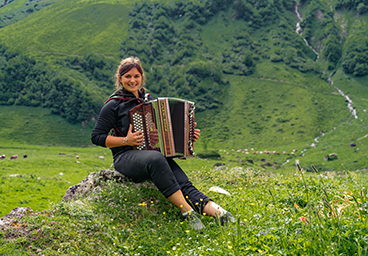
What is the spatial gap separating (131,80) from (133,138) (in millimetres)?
1338

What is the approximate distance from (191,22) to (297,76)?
63.2 metres

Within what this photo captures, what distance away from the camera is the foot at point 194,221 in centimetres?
430

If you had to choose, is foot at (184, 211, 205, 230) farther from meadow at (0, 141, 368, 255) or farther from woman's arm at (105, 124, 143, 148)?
woman's arm at (105, 124, 143, 148)

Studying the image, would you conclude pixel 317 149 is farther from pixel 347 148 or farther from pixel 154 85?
pixel 154 85

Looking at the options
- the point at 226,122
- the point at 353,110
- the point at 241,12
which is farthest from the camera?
the point at 241,12

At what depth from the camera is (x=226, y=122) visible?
95.6m

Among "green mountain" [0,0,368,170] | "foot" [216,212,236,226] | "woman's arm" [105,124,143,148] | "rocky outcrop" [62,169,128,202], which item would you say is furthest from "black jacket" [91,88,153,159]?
"green mountain" [0,0,368,170]

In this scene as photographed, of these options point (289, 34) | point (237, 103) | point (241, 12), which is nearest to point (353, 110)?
point (237, 103)

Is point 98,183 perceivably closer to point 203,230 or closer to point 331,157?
point 203,230

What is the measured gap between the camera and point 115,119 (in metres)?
5.34

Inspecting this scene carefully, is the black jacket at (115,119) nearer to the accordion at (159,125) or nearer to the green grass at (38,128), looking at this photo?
the accordion at (159,125)

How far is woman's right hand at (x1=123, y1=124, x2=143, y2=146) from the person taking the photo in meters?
4.88

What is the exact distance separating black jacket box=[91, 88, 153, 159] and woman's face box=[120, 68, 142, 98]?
154 millimetres

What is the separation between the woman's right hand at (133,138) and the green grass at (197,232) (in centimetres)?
118
